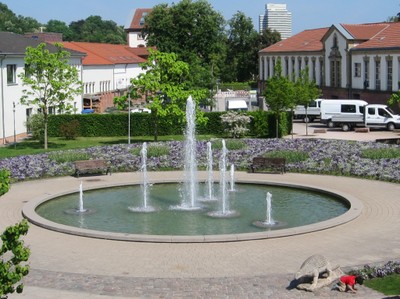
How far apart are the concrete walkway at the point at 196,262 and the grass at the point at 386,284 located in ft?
0.84

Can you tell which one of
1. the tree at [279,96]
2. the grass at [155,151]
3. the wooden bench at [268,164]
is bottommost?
the wooden bench at [268,164]

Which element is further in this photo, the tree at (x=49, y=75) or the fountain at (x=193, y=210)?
the tree at (x=49, y=75)

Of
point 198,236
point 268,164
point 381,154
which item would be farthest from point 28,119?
point 198,236

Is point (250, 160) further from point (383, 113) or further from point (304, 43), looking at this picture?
point (304, 43)

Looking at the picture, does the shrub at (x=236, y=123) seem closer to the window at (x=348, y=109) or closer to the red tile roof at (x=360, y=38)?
the window at (x=348, y=109)

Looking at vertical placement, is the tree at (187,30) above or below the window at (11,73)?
above

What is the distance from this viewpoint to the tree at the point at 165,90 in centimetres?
3812

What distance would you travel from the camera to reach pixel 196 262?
1509 centimetres

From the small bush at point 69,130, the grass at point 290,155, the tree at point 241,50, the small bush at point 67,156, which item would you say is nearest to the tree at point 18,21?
the tree at point 241,50

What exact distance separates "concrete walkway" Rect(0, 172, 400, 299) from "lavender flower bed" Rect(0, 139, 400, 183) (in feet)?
23.3

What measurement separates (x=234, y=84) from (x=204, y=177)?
7238 centimetres

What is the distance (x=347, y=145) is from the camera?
3169 centimetres

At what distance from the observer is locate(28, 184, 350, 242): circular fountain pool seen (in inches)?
695

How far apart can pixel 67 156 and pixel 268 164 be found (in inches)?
360
